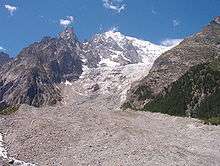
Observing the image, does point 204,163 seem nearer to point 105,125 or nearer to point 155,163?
point 155,163

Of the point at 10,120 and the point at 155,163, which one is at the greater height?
the point at 10,120

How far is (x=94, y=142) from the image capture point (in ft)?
207

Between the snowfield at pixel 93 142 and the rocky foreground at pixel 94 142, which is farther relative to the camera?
the rocky foreground at pixel 94 142

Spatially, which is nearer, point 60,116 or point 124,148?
point 124,148

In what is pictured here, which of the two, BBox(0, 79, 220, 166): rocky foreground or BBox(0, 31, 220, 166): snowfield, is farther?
BBox(0, 79, 220, 166): rocky foreground

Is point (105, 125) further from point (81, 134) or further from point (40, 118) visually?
point (40, 118)

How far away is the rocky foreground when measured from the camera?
191 ft

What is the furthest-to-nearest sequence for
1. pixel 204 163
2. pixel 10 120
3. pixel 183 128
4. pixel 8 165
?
1. pixel 183 128
2. pixel 10 120
3. pixel 204 163
4. pixel 8 165

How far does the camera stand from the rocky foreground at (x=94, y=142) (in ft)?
191

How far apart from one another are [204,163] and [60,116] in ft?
79.2

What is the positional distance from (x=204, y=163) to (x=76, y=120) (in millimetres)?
20447

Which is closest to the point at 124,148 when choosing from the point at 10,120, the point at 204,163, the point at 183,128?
the point at 204,163

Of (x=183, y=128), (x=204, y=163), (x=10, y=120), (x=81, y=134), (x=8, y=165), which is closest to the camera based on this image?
(x=8, y=165)

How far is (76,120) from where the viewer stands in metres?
72.9
